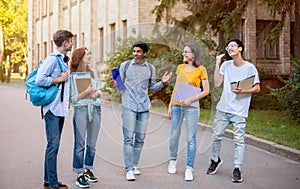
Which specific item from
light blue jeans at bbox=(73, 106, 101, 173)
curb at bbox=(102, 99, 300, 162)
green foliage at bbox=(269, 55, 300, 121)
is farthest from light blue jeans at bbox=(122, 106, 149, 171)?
green foliage at bbox=(269, 55, 300, 121)

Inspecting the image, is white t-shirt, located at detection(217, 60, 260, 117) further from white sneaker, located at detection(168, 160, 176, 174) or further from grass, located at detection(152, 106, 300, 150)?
white sneaker, located at detection(168, 160, 176, 174)

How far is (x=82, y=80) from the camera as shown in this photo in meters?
5.61

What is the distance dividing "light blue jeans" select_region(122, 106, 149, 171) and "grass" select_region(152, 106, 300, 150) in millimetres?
1031

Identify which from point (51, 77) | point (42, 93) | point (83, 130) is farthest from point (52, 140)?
point (51, 77)

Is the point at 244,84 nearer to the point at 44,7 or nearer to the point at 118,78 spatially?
the point at 118,78

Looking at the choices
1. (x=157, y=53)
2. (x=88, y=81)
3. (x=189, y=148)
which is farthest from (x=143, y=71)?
(x=189, y=148)

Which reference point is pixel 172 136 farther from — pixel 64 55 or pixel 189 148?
pixel 64 55

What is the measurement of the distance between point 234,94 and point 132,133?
147cm

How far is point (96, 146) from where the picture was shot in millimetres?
6246

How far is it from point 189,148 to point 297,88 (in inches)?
250

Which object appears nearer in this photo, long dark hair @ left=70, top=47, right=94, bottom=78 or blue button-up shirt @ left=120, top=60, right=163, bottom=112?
long dark hair @ left=70, top=47, right=94, bottom=78

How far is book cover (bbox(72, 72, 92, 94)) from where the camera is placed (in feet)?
18.3

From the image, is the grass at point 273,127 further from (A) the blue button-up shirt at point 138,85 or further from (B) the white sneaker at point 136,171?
(B) the white sneaker at point 136,171

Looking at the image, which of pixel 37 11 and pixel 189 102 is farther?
pixel 37 11
